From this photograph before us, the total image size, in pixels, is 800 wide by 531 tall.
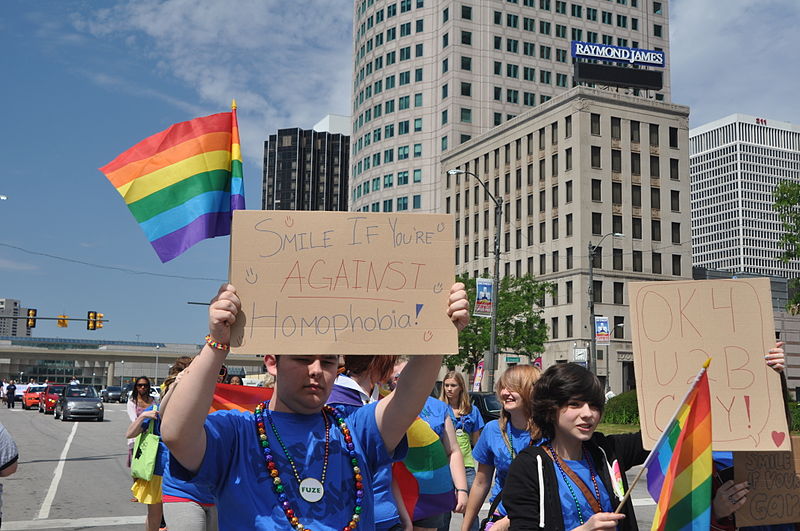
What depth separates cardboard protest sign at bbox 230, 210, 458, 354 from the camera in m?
2.99

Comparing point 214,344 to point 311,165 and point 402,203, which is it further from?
point 311,165

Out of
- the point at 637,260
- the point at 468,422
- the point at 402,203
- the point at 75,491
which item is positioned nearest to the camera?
the point at 468,422

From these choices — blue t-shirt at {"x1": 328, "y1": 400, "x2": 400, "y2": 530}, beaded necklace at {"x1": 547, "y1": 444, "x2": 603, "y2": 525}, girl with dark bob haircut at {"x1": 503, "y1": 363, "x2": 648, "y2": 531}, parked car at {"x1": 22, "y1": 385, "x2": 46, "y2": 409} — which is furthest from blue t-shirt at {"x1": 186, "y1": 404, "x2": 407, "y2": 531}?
parked car at {"x1": 22, "y1": 385, "x2": 46, "y2": 409}

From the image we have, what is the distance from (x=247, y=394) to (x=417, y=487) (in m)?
1.24

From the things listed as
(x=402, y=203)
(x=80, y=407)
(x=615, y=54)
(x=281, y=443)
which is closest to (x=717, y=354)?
(x=281, y=443)

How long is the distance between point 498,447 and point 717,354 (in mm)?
2360

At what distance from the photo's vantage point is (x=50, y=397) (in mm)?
49000

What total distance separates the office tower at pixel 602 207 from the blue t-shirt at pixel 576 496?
212ft

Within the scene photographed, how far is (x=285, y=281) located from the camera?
303cm

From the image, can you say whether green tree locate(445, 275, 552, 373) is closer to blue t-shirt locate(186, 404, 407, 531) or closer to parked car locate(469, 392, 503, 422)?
parked car locate(469, 392, 503, 422)

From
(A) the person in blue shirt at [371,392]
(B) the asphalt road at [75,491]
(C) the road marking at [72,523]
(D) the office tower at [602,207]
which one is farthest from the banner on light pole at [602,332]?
(A) the person in blue shirt at [371,392]

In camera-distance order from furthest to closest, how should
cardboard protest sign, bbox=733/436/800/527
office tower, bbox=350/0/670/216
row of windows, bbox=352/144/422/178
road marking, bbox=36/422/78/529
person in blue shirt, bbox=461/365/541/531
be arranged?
1. row of windows, bbox=352/144/422/178
2. office tower, bbox=350/0/670/216
3. road marking, bbox=36/422/78/529
4. person in blue shirt, bbox=461/365/541/531
5. cardboard protest sign, bbox=733/436/800/527

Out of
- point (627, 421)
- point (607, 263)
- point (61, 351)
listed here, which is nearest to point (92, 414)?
point (627, 421)

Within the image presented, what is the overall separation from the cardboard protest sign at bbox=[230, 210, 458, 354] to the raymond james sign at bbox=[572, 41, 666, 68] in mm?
73436
